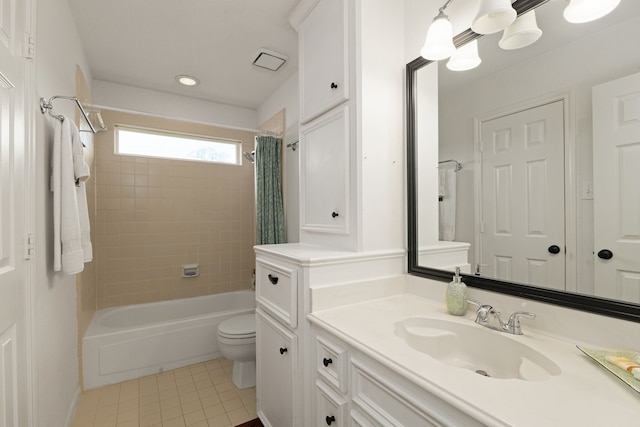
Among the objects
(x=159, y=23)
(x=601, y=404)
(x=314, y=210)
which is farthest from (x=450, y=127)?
(x=159, y=23)

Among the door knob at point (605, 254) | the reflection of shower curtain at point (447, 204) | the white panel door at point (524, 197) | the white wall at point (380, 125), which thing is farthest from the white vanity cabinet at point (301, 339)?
the door knob at point (605, 254)

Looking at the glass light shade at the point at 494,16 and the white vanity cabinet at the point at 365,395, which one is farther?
the glass light shade at the point at 494,16

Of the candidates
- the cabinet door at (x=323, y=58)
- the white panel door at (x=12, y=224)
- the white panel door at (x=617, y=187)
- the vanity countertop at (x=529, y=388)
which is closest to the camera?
the vanity countertop at (x=529, y=388)

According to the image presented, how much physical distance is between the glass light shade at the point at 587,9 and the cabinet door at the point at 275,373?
154 centimetres

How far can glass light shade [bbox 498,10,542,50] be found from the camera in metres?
1.00

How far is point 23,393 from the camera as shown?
106 cm

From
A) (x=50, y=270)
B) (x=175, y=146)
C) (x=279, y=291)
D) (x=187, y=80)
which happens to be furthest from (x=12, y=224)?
(x=175, y=146)

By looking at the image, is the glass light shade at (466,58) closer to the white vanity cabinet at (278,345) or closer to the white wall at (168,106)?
the white vanity cabinet at (278,345)

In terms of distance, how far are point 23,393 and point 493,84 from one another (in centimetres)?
215

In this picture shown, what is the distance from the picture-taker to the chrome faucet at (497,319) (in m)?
0.96

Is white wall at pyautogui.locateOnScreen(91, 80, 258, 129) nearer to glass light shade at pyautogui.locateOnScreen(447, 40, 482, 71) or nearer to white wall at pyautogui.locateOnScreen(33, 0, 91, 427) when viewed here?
white wall at pyautogui.locateOnScreen(33, 0, 91, 427)

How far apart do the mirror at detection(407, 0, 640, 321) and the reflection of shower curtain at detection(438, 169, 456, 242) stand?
2 centimetres

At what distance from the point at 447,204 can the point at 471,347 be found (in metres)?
0.61

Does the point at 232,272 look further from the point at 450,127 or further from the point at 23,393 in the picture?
the point at 450,127
